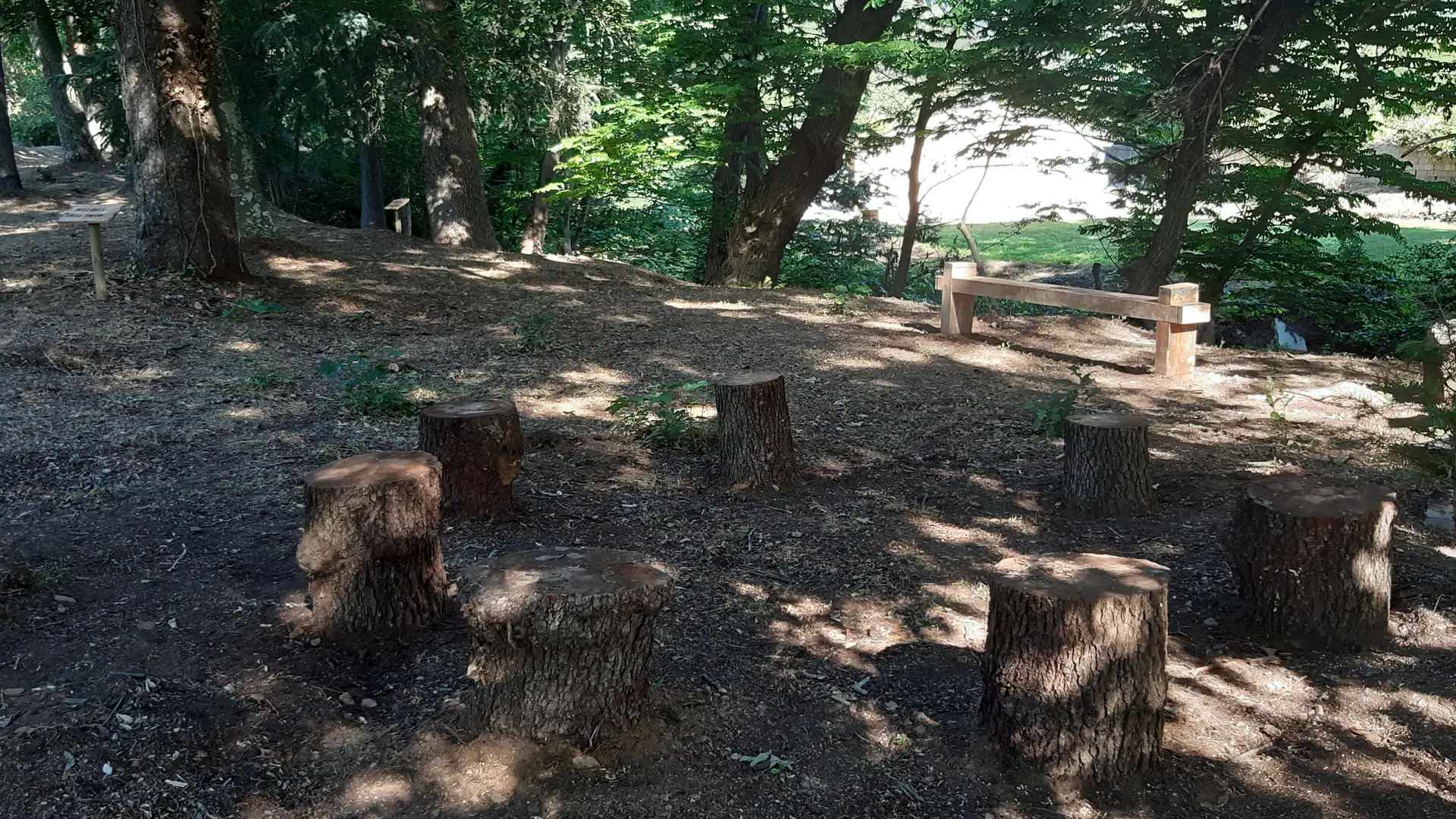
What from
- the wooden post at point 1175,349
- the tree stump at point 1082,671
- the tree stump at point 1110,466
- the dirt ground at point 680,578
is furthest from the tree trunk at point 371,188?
the tree stump at point 1082,671

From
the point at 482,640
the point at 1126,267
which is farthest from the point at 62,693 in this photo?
the point at 1126,267

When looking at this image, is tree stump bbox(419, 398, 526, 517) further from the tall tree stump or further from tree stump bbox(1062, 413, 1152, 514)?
the tall tree stump

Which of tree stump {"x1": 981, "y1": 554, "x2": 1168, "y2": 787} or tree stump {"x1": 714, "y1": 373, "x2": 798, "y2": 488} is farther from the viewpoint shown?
tree stump {"x1": 714, "y1": 373, "x2": 798, "y2": 488}

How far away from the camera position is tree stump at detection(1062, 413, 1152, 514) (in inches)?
210

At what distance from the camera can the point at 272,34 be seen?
1368cm

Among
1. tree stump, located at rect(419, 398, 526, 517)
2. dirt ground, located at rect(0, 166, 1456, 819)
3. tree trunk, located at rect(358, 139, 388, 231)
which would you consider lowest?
dirt ground, located at rect(0, 166, 1456, 819)

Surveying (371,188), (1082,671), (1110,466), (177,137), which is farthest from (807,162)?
(1082,671)

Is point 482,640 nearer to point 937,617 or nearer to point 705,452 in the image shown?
point 937,617

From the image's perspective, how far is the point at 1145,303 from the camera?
8297 millimetres

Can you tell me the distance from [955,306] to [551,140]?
30.4 ft

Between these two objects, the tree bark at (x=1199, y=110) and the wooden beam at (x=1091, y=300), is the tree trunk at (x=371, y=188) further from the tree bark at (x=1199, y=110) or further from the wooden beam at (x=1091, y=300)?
the tree bark at (x=1199, y=110)

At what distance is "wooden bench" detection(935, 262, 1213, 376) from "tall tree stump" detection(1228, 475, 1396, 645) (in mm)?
4446

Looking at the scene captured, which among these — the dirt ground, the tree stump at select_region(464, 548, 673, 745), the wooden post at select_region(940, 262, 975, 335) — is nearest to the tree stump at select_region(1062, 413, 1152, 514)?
the dirt ground

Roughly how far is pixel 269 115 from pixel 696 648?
1519 cm
